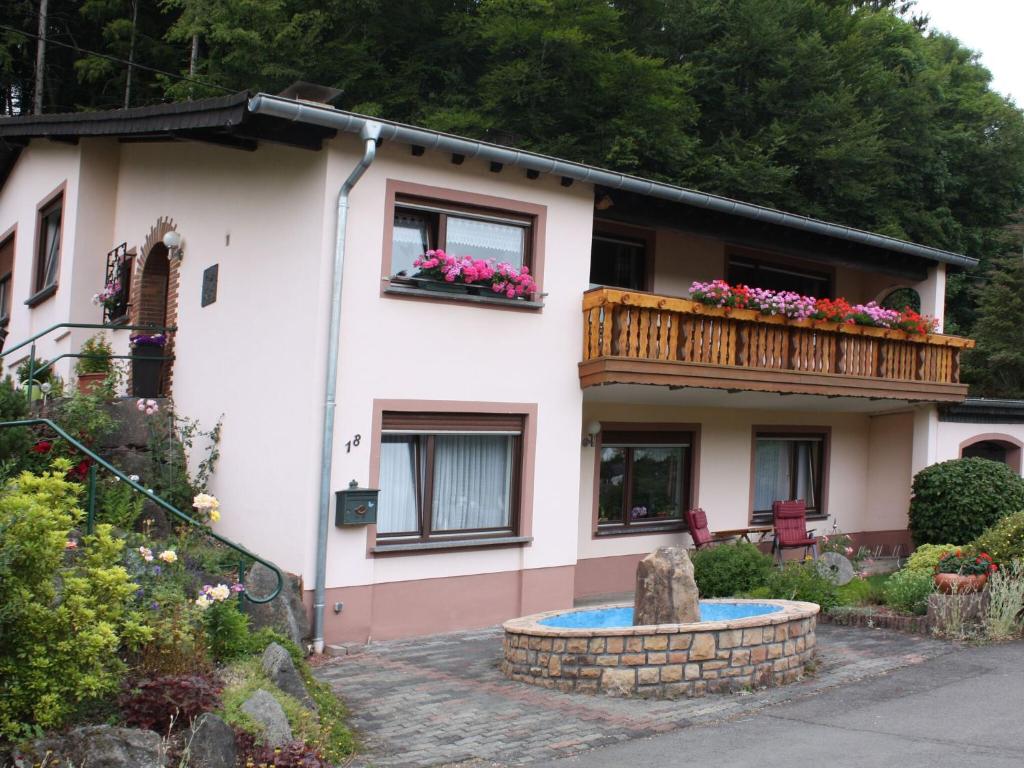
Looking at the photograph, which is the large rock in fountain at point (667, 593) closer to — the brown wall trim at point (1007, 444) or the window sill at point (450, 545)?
the window sill at point (450, 545)

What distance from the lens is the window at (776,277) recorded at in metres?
15.8

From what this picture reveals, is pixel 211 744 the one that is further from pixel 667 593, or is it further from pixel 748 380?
pixel 748 380

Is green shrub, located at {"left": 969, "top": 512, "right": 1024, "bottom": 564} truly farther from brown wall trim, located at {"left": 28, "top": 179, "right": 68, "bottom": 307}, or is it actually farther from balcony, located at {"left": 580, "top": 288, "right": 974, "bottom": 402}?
brown wall trim, located at {"left": 28, "top": 179, "right": 68, "bottom": 307}

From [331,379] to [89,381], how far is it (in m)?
4.81

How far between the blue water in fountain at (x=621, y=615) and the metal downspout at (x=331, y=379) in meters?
2.28

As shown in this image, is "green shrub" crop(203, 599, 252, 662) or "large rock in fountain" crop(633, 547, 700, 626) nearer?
"green shrub" crop(203, 599, 252, 662)

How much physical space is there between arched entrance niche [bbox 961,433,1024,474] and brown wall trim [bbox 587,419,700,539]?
5.93 m

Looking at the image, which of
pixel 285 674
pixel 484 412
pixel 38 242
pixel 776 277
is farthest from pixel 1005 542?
pixel 38 242

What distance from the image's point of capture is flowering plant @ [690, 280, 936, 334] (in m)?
12.3

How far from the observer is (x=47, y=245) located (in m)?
16.1

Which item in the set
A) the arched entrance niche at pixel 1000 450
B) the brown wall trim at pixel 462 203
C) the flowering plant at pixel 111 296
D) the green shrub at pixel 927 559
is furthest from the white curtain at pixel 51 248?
the arched entrance niche at pixel 1000 450

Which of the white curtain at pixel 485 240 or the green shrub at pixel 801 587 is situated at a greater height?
the white curtain at pixel 485 240

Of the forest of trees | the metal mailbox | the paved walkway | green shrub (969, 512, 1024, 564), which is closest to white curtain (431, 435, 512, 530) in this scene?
the metal mailbox

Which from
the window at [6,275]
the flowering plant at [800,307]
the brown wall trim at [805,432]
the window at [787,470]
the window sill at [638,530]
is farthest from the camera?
the window at [6,275]
